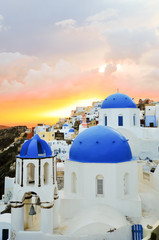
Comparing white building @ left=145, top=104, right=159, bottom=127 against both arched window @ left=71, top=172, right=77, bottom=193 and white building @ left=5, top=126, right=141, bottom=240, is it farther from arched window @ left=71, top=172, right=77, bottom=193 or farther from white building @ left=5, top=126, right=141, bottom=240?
arched window @ left=71, top=172, right=77, bottom=193

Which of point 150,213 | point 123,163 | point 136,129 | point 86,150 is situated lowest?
point 150,213

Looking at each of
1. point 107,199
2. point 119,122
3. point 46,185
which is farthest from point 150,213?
point 119,122

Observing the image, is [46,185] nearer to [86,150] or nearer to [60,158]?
[86,150]

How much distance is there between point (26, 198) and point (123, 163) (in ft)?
15.5

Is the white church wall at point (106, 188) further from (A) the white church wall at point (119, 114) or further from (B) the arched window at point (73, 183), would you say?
(A) the white church wall at point (119, 114)

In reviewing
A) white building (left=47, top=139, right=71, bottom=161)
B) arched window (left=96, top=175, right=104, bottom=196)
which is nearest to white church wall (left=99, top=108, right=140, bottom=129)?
arched window (left=96, top=175, right=104, bottom=196)

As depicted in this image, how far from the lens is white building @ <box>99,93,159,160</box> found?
61.6 feet

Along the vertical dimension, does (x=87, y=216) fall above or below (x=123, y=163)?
below

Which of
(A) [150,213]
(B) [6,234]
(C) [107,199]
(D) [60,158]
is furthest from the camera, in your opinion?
(D) [60,158]

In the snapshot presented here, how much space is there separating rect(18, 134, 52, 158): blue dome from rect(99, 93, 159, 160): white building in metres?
10.6

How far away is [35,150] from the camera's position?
888 centimetres

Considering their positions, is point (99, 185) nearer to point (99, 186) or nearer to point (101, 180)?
point (99, 186)

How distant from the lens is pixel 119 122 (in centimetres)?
1886

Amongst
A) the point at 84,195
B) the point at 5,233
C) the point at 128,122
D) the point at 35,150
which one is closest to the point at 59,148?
the point at 128,122
